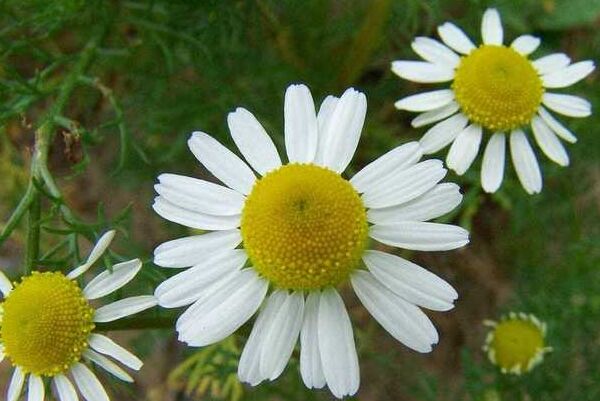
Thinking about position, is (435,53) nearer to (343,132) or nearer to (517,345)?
(343,132)

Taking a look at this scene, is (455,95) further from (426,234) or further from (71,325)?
(71,325)

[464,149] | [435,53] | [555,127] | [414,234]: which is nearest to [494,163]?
[464,149]

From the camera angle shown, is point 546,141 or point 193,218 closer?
point 193,218

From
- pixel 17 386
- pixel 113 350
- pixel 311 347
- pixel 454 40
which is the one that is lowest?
pixel 17 386

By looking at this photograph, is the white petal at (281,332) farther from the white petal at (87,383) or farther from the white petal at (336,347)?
the white petal at (87,383)

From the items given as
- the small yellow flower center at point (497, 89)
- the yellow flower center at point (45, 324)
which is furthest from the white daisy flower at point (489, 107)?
the yellow flower center at point (45, 324)

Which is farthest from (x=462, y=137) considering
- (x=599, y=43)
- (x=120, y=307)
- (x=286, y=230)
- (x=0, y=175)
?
(x=0, y=175)

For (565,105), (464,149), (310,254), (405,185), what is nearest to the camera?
(310,254)
